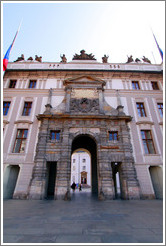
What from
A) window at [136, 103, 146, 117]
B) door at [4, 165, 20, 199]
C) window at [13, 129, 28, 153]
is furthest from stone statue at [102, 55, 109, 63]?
door at [4, 165, 20, 199]

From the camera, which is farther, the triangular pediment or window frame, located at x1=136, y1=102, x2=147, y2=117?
the triangular pediment

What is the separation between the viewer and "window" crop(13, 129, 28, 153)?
1348cm

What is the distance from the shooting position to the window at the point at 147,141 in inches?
546

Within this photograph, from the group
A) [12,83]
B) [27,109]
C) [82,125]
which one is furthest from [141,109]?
[12,83]

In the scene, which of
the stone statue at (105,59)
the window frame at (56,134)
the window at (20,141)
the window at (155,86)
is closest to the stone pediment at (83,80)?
the stone statue at (105,59)

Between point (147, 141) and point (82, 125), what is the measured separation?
7688mm

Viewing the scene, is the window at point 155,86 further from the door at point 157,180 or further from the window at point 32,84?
the window at point 32,84

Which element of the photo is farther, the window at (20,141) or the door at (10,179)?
the window at (20,141)

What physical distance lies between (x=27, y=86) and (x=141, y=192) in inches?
733

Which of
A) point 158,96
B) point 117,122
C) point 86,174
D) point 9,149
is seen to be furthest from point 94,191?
point 86,174

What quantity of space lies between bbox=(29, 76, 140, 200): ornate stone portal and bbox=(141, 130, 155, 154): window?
2234 millimetres

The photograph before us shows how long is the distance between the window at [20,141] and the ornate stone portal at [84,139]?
201cm

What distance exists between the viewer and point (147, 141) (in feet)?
46.9

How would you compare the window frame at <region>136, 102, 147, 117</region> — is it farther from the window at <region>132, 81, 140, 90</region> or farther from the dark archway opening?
the dark archway opening
